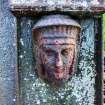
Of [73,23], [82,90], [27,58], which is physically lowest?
[82,90]

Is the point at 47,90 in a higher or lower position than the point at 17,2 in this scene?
lower

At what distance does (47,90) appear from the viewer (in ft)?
7.52

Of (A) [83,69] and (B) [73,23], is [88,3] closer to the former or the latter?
(B) [73,23]

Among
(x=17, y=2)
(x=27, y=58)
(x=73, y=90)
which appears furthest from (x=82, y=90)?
(x=17, y=2)

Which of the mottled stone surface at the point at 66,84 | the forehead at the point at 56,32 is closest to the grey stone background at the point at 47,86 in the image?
the mottled stone surface at the point at 66,84

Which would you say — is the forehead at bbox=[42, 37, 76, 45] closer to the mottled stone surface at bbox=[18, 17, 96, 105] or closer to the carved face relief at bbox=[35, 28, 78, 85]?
the carved face relief at bbox=[35, 28, 78, 85]

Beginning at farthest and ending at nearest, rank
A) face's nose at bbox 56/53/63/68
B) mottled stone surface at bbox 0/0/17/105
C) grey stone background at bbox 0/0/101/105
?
mottled stone surface at bbox 0/0/17/105 < grey stone background at bbox 0/0/101/105 < face's nose at bbox 56/53/63/68

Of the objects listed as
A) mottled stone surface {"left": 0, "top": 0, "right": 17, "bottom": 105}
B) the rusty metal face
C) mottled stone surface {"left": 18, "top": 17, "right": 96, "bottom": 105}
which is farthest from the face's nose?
mottled stone surface {"left": 0, "top": 0, "right": 17, "bottom": 105}

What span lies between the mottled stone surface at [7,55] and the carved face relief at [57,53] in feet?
0.61

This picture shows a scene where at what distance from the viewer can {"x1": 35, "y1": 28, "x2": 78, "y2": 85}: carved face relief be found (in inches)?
84.8

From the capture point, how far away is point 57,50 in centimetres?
215

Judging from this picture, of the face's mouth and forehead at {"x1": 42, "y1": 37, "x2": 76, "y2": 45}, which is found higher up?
forehead at {"x1": 42, "y1": 37, "x2": 76, "y2": 45}

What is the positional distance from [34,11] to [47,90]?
356 millimetres

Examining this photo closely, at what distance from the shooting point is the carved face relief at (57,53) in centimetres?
215
